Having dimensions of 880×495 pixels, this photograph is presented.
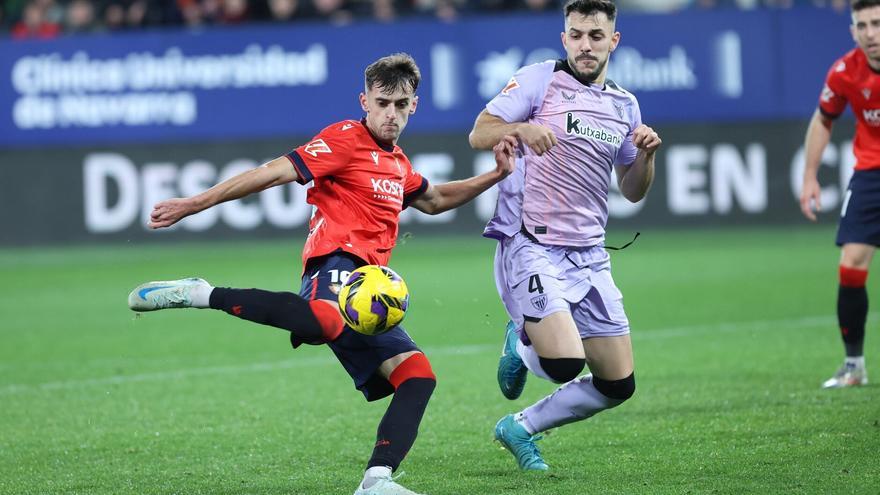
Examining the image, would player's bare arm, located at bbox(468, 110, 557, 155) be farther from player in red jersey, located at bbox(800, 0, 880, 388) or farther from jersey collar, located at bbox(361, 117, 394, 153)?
player in red jersey, located at bbox(800, 0, 880, 388)

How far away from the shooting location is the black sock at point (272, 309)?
5465 millimetres

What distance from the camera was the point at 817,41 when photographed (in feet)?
59.9

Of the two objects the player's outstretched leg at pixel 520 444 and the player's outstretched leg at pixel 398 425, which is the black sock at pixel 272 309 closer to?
the player's outstretched leg at pixel 398 425

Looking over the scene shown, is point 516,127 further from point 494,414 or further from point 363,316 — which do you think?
point 494,414

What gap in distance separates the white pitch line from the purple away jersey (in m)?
3.85

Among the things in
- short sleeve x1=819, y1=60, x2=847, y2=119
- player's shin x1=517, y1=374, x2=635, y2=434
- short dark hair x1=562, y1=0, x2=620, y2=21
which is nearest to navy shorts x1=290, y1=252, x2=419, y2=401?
player's shin x1=517, y1=374, x2=635, y2=434

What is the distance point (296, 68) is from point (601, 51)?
12.6 metres

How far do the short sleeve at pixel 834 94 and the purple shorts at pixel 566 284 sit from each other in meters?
2.78

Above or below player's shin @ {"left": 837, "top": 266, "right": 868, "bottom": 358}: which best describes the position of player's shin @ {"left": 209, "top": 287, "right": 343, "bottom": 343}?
above

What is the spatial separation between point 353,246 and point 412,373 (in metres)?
0.63

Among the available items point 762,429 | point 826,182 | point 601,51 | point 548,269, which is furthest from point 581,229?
point 826,182

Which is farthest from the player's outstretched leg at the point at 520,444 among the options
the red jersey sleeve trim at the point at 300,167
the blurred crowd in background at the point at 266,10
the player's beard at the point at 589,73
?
the blurred crowd in background at the point at 266,10

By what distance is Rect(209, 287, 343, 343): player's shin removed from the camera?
5.47 m

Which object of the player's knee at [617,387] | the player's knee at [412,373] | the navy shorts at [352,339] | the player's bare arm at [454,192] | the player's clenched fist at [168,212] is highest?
the player's clenched fist at [168,212]
